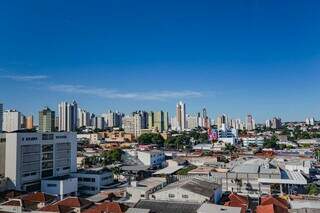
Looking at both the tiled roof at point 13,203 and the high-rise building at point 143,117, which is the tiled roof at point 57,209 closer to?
the tiled roof at point 13,203

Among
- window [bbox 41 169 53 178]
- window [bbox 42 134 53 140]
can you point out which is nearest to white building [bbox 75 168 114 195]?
window [bbox 41 169 53 178]

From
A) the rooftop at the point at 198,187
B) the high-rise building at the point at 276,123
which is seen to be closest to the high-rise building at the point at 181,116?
the high-rise building at the point at 276,123

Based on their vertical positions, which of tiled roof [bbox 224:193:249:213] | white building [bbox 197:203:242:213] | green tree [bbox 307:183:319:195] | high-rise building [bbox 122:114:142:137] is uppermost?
high-rise building [bbox 122:114:142:137]

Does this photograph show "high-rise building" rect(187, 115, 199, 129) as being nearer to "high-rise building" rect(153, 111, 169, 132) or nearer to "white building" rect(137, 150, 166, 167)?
"high-rise building" rect(153, 111, 169, 132)

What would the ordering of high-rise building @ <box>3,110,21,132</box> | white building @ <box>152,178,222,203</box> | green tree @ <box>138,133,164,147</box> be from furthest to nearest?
high-rise building @ <box>3,110,21,132</box>, green tree @ <box>138,133,164,147</box>, white building @ <box>152,178,222,203</box>

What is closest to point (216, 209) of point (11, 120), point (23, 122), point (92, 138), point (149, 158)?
point (149, 158)
